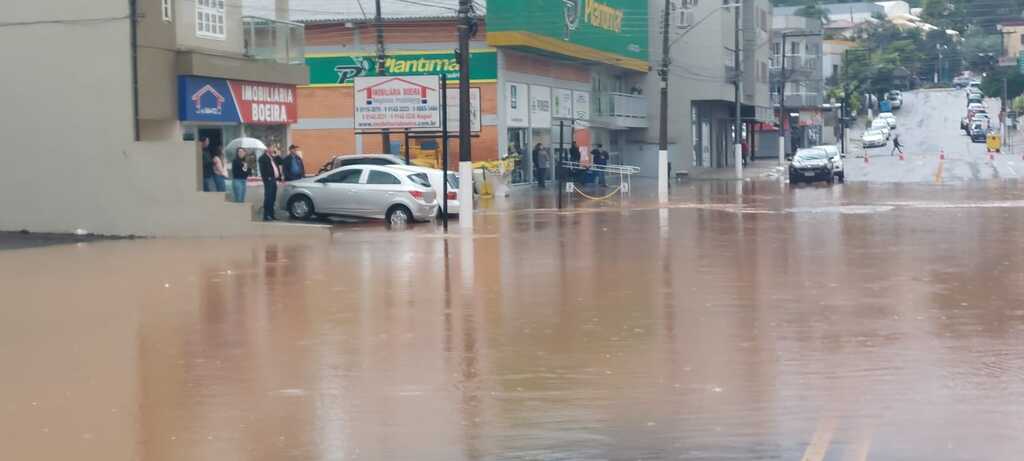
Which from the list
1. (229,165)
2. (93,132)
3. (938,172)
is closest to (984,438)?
(93,132)

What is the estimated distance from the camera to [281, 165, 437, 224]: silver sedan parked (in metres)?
31.8

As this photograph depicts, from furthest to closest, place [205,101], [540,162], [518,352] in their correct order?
[540,162] → [205,101] → [518,352]

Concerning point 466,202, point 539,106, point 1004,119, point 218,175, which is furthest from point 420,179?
point 1004,119

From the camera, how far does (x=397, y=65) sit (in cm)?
5138

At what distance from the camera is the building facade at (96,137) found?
27.5 metres

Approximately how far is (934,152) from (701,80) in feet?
79.1

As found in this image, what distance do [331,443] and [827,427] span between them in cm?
317

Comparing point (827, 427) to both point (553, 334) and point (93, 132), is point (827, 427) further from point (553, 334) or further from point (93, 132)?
point (93, 132)

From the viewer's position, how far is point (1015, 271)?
760 inches

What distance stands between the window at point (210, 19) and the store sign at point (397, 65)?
18.4 meters

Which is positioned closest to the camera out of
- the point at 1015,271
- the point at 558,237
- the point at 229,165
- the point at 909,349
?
the point at 909,349

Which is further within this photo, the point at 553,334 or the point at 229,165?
the point at 229,165

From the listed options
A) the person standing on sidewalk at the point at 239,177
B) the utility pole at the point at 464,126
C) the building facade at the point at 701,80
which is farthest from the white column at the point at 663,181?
the building facade at the point at 701,80

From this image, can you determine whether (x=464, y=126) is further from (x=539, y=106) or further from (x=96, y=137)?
(x=539, y=106)
